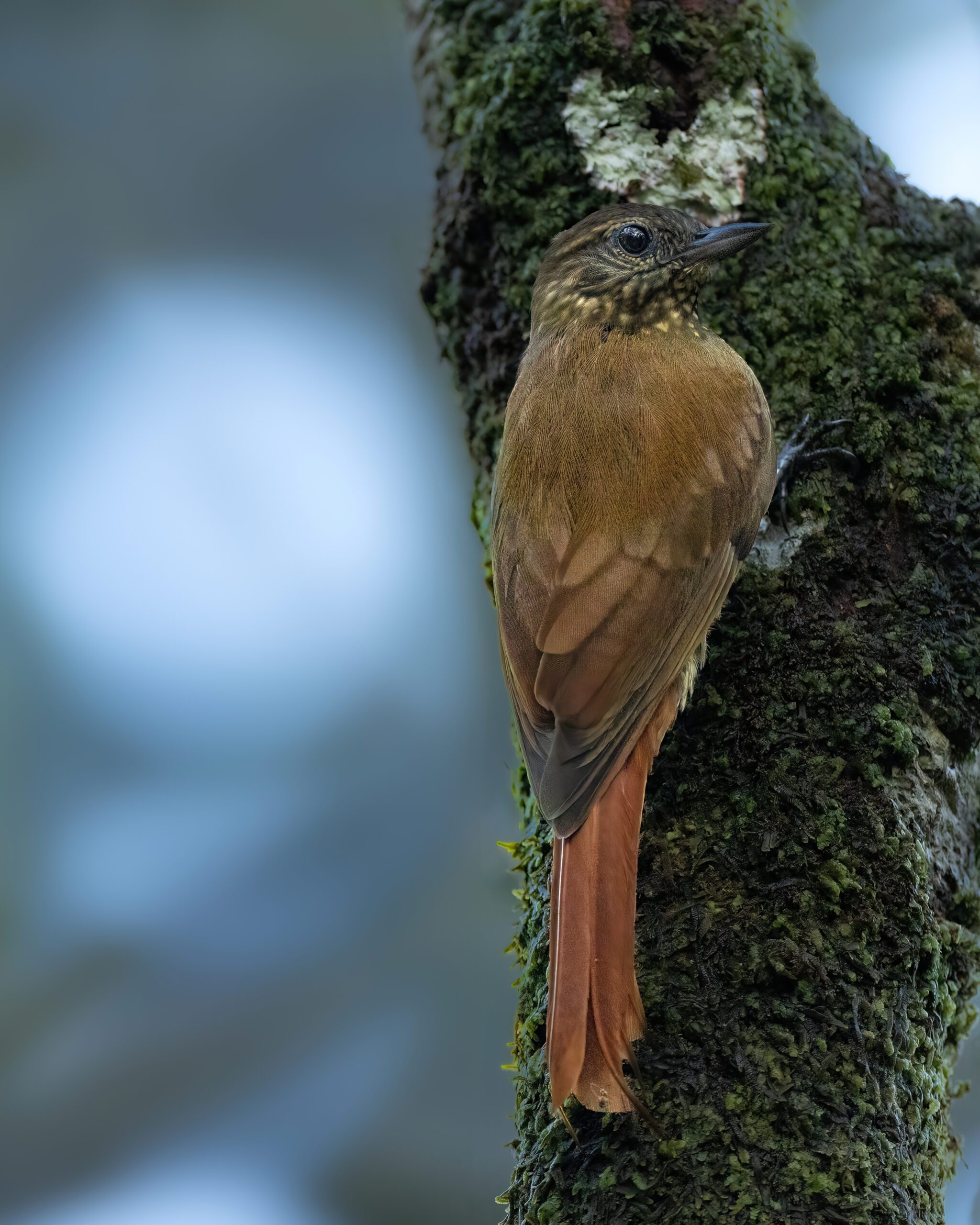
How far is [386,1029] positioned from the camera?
11.5ft

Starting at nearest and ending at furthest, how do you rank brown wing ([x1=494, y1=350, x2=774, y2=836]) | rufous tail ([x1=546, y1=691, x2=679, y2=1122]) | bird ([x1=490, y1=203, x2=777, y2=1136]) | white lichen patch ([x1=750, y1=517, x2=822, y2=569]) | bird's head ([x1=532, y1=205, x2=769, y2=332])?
rufous tail ([x1=546, y1=691, x2=679, y2=1122])
bird ([x1=490, y1=203, x2=777, y2=1136])
brown wing ([x1=494, y1=350, x2=774, y2=836])
white lichen patch ([x1=750, y1=517, x2=822, y2=569])
bird's head ([x1=532, y1=205, x2=769, y2=332])

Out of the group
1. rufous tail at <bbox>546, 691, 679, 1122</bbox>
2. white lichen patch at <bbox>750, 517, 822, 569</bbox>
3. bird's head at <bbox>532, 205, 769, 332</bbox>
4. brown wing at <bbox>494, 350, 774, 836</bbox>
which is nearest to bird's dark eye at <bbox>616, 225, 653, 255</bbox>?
bird's head at <bbox>532, 205, 769, 332</bbox>

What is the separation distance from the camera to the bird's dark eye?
7.11 feet

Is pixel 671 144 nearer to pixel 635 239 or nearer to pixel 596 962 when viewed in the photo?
pixel 635 239

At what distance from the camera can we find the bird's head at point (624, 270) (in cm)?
212

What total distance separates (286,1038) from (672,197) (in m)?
2.70

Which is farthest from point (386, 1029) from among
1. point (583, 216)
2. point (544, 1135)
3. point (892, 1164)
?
point (583, 216)

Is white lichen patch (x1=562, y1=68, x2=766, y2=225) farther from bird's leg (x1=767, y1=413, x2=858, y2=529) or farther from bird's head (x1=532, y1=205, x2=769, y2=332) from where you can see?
bird's leg (x1=767, y1=413, x2=858, y2=529)

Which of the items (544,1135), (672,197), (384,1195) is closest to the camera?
(544,1135)

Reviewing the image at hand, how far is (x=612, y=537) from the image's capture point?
1.87 meters

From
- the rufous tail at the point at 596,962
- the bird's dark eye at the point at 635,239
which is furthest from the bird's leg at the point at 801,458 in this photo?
the rufous tail at the point at 596,962

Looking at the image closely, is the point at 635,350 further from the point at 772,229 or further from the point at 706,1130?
the point at 706,1130

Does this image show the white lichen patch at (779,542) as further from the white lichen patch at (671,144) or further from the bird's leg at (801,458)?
the white lichen patch at (671,144)

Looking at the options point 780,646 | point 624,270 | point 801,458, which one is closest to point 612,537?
point 780,646
